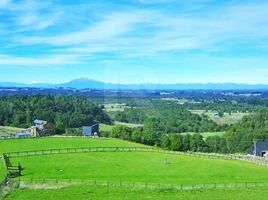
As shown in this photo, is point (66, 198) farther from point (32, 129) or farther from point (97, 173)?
point (32, 129)

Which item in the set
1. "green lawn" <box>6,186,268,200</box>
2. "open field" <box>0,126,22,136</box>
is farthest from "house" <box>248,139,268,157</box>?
"open field" <box>0,126,22,136</box>

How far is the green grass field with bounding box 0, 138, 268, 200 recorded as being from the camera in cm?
4309

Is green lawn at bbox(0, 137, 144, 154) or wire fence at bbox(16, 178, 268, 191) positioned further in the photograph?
green lawn at bbox(0, 137, 144, 154)

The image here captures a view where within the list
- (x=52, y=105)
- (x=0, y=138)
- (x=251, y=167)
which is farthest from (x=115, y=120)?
(x=251, y=167)

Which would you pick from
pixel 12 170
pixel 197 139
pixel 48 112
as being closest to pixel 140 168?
pixel 12 170

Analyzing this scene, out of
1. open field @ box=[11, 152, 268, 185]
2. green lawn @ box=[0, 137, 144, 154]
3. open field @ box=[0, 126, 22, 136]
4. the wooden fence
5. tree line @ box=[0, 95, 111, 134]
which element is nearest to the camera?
the wooden fence

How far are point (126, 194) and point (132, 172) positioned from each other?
11796 millimetres

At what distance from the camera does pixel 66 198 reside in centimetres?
4109

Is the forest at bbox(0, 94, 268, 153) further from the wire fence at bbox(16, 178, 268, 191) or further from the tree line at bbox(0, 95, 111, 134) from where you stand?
the wire fence at bbox(16, 178, 268, 191)

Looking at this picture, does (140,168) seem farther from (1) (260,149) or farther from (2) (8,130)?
(2) (8,130)

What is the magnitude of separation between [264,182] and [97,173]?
1964 cm

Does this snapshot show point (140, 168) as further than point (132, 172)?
Yes

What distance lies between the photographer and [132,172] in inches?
2163

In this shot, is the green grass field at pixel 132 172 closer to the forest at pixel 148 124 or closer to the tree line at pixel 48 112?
the forest at pixel 148 124
